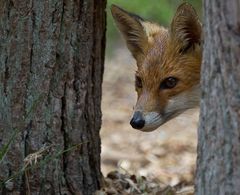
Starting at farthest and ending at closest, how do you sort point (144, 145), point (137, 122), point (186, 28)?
point (144, 145)
point (186, 28)
point (137, 122)

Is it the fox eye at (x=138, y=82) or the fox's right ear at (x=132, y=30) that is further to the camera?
the fox's right ear at (x=132, y=30)

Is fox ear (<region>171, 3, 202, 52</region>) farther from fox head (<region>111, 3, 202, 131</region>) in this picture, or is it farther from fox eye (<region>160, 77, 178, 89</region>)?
fox eye (<region>160, 77, 178, 89</region>)

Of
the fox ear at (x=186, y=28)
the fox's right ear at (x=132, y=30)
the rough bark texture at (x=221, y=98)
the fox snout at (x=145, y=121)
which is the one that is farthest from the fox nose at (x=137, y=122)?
the rough bark texture at (x=221, y=98)

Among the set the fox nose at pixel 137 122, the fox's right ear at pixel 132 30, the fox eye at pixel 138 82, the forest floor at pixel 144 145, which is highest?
the fox's right ear at pixel 132 30

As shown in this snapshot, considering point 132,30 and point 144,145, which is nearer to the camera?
point 132,30

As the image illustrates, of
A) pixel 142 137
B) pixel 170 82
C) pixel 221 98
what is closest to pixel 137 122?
pixel 170 82

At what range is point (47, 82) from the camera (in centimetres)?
589

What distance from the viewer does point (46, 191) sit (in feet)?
19.8

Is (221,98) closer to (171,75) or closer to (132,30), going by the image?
(171,75)

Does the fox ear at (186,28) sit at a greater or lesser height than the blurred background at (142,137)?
greater

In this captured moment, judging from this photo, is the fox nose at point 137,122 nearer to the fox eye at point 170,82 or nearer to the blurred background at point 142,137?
the fox eye at point 170,82

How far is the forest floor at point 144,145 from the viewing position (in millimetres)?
9531

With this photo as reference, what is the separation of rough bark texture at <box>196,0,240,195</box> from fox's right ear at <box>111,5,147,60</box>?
2.12 m

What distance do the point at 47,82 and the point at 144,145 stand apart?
4.94 metres
